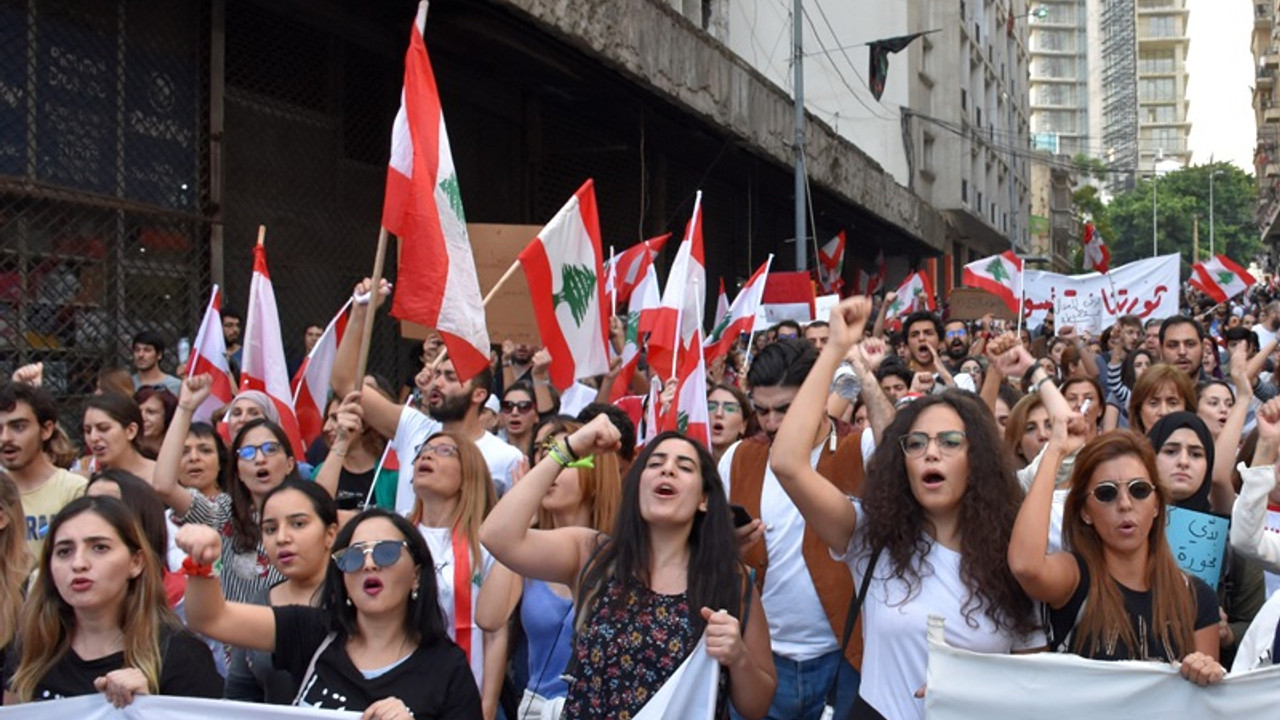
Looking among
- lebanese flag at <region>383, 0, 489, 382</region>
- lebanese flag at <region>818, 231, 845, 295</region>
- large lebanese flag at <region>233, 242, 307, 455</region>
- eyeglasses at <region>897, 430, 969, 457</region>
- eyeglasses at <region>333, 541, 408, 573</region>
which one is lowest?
eyeglasses at <region>333, 541, 408, 573</region>

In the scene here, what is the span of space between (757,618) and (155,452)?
4.10m

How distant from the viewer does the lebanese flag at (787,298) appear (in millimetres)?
14117

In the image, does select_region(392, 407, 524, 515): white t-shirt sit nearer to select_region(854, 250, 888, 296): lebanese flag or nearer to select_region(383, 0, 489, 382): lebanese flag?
select_region(383, 0, 489, 382): lebanese flag

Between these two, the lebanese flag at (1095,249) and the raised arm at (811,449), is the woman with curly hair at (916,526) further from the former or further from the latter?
the lebanese flag at (1095,249)

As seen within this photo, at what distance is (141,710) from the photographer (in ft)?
12.8

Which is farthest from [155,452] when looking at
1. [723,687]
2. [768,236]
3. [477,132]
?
→ [768,236]

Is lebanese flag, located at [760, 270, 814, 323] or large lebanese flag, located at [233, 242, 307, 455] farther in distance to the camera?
lebanese flag, located at [760, 270, 814, 323]

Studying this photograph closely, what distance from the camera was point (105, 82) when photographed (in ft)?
31.8

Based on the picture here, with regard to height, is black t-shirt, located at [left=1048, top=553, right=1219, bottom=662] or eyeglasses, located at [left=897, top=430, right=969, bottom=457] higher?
eyeglasses, located at [left=897, top=430, right=969, bottom=457]

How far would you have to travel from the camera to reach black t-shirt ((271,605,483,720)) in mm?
3941

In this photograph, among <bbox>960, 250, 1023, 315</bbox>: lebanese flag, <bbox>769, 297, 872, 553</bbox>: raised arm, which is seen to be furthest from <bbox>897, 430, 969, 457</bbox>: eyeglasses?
<bbox>960, 250, 1023, 315</bbox>: lebanese flag

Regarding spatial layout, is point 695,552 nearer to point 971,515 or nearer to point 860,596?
point 860,596

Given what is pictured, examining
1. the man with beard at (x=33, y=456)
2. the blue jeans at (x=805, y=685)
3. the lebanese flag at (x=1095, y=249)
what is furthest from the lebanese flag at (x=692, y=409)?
the lebanese flag at (x=1095, y=249)

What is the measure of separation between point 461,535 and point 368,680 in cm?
133
